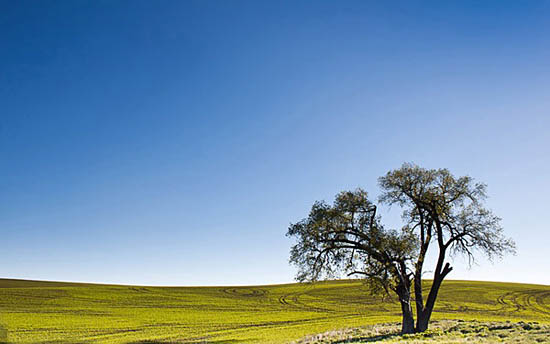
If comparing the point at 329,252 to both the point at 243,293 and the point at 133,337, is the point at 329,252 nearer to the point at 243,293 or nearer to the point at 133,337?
the point at 133,337

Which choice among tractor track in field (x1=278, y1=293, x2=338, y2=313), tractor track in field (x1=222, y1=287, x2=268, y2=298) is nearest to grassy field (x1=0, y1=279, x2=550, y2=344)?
tractor track in field (x1=278, y1=293, x2=338, y2=313)

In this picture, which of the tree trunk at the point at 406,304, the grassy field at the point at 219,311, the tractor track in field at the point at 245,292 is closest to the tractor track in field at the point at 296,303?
the grassy field at the point at 219,311

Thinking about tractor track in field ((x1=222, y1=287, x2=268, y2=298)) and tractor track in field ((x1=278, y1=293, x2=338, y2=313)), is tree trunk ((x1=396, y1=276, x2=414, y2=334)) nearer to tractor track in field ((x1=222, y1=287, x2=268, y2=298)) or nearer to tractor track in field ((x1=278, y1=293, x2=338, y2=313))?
tractor track in field ((x1=278, y1=293, x2=338, y2=313))

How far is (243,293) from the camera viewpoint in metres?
76.8

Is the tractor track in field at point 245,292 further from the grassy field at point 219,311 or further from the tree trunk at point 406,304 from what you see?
the tree trunk at point 406,304

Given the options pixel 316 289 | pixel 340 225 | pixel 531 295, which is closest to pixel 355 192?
pixel 340 225

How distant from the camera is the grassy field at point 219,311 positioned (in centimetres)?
3406

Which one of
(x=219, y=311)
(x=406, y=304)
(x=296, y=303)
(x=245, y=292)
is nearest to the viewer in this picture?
(x=406, y=304)

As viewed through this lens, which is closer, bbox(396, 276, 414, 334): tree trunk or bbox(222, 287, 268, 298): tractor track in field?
bbox(396, 276, 414, 334): tree trunk

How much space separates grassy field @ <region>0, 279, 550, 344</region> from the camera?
1341 inches

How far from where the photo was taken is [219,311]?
55.1 metres

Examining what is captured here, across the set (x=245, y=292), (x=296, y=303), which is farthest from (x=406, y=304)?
(x=245, y=292)

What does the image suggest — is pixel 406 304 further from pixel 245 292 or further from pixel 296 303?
pixel 245 292

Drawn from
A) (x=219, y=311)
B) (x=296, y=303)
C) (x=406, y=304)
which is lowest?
(x=219, y=311)
